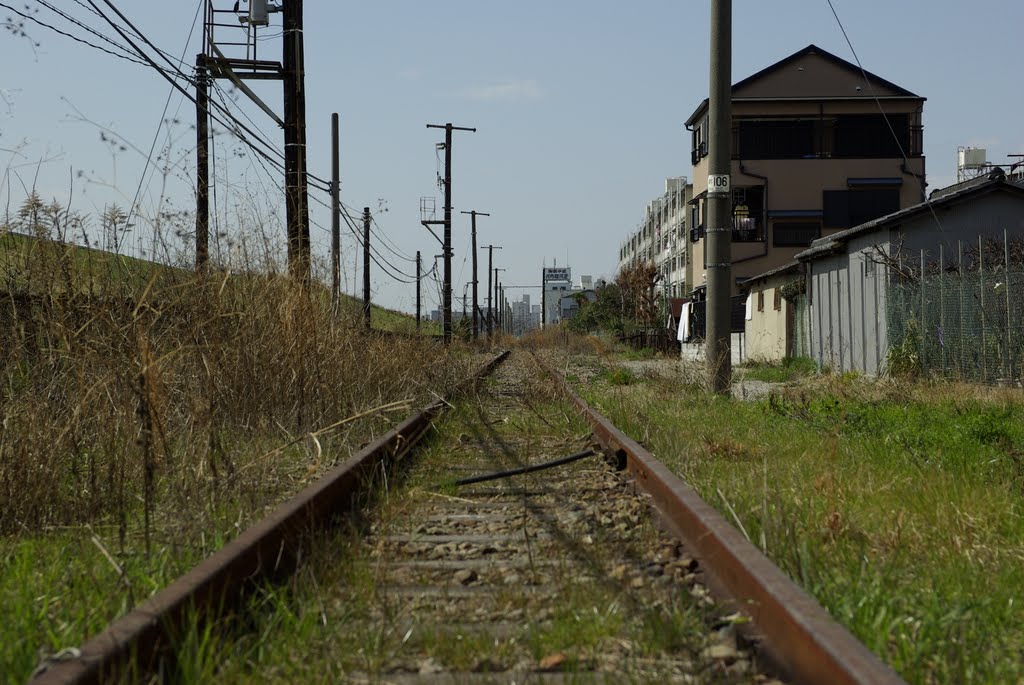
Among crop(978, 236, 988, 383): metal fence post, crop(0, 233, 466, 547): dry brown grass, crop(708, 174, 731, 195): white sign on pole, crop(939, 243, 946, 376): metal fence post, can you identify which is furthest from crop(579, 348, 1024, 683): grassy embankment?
crop(939, 243, 946, 376): metal fence post

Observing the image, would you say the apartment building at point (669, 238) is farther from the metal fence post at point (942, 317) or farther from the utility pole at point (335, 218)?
Answer: the metal fence post at point (942, 317)

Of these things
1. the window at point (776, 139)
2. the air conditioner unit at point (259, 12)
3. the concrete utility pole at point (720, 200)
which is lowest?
the concrete utility pole at point (720, 200)

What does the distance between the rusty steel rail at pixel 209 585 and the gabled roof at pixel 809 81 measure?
142 ft

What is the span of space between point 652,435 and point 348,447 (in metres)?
2.49

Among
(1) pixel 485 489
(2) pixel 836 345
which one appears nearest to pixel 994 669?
(1) pixel 485 489

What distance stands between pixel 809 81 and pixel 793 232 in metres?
6.49

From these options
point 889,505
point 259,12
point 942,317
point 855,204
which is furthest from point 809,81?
point 889,505

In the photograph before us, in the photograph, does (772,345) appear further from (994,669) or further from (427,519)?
(994,669)

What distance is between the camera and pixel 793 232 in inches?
1841

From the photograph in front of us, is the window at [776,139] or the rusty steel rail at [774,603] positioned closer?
the rusty steel rail at [774,603]

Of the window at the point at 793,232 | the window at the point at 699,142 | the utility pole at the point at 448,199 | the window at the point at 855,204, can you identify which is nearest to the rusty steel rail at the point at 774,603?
the utility pole at the point at 448,199

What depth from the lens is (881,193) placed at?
46.8 meters

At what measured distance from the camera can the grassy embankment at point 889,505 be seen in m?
3.38

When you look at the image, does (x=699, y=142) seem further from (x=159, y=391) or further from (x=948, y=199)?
(x=159, y=391)
